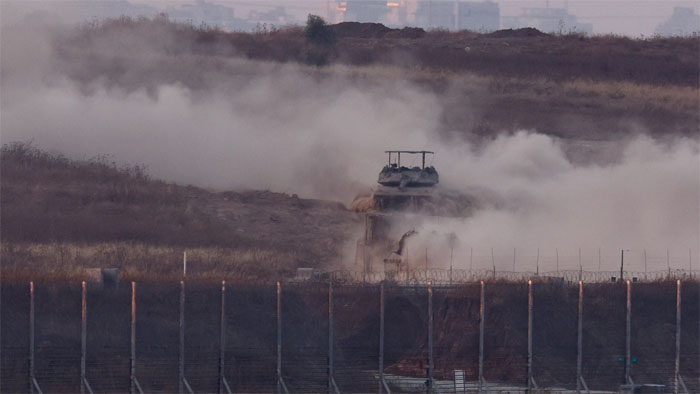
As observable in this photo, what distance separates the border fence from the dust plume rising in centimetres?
1101

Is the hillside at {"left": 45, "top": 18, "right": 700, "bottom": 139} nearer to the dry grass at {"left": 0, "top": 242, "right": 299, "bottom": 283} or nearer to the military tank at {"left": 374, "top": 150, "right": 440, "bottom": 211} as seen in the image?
the military tank at {"left": 374, "top": 150, "right": 440, "bottom": 211}

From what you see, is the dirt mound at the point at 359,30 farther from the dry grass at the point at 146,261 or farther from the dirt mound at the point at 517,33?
the dry grass at the point at 146,261

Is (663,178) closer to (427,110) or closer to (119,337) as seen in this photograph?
(427,110)

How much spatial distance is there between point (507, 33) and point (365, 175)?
30.5m

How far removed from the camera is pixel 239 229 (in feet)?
178

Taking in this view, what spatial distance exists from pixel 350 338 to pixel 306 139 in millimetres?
31790

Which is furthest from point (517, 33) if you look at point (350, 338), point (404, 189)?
point (350, 338)

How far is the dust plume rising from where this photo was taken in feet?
173

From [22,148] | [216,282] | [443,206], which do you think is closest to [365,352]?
[216,282]

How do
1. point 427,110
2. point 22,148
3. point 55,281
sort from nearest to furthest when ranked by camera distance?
point 55,281 → point 22,148 → point 427,110

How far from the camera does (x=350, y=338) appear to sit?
34.6 metres

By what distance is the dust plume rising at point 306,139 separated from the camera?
173ft

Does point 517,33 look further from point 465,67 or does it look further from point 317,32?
point 317,32

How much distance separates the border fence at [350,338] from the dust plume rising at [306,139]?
1101 cm
